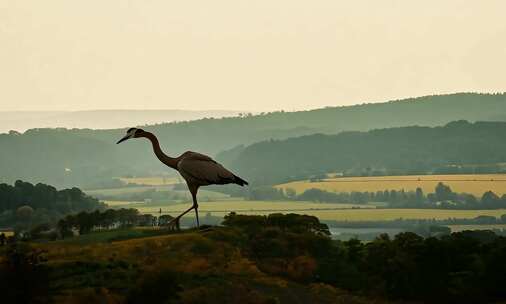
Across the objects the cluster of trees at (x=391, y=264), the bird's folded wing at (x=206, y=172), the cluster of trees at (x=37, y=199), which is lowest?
the cluster of trees at (x=391, y=264)

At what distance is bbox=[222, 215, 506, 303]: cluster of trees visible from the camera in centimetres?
5562

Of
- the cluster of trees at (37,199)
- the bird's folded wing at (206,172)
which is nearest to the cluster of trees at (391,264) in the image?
the bird's folded wing at (206,172)

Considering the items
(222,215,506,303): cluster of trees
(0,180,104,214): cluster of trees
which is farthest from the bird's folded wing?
(0,180,104,214): cluster of trees

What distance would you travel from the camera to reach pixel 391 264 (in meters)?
58.7

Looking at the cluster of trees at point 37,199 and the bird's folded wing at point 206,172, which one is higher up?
the cluster of trees at point 37,199

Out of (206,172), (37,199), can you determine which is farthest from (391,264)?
(37,199)

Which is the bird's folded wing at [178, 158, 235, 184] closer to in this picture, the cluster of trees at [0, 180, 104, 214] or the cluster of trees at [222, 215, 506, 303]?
the cluster of trees at [222, 215, 506, 303]

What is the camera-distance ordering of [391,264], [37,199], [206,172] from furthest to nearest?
[37,199] < [391,264] < [206,172]

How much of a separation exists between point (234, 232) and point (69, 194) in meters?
132

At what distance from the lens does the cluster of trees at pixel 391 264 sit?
2190 inches

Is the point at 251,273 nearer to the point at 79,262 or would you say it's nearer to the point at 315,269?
the point at 315,269

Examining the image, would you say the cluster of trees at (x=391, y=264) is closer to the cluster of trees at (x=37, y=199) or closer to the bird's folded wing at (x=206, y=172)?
the bird's folded wing at (x=206, y=172)

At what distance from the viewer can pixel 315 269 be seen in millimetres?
57281

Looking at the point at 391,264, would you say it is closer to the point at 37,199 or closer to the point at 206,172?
the point at 206,172
